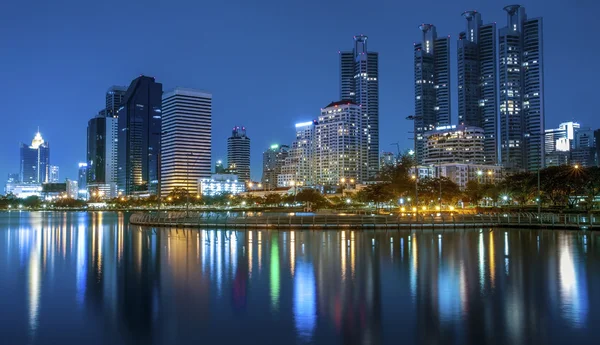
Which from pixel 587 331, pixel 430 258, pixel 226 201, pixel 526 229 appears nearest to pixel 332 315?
pixel 587 331

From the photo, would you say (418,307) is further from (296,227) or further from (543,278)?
(296,227)

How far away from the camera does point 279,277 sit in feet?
66.5

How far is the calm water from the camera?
12453 mm

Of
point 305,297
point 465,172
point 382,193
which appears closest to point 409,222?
point 305,297

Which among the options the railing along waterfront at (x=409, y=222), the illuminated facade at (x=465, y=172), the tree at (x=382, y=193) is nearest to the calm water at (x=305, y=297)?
the railing along waterfront at (x=409, y=222)

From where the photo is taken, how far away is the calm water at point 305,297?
12453 millimetres

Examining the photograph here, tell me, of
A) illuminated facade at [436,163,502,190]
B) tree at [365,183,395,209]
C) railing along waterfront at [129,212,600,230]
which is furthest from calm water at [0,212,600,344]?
illuminated facade at [436,163,502,190]

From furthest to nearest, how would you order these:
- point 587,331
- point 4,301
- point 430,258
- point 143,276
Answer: point 430,258 → point 143,276 → point 4,301 → point 587,331

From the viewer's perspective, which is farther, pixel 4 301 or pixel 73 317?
pixel 4 301

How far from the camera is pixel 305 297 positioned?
16406mm

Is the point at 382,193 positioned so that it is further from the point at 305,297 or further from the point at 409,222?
the point at 305,297

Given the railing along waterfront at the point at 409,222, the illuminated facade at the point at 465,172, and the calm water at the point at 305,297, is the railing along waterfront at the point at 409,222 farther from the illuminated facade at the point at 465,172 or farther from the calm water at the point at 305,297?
the illuminated facade at the point at 465,172

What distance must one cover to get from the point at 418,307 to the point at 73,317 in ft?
32.0

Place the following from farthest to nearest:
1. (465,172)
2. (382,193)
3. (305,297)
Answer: (465,172)
(382,193)
(305,297)
